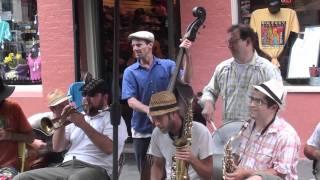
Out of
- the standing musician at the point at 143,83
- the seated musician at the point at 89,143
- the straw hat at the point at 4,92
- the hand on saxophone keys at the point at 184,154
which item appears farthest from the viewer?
the standing musician at the point at 143,83

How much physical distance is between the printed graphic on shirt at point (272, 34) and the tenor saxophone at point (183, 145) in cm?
362

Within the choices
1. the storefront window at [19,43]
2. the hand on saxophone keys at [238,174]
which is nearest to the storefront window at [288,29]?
the storefront window at [19,43]

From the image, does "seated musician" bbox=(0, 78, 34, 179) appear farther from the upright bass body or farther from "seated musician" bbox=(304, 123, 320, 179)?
"seated musician" bbox=(304, 123, 320, 179)

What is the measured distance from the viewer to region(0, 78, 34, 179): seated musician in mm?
4582

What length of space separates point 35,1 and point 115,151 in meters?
5.35

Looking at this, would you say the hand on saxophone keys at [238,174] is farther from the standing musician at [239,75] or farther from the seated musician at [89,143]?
the seated musician at [89,143]

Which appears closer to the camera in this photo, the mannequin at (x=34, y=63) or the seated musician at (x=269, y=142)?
the seated musician at (x=269, y=142)

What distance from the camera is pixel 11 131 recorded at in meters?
4.61

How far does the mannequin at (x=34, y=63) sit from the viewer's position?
28.9 ft

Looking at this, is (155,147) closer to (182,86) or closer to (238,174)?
(182,86)

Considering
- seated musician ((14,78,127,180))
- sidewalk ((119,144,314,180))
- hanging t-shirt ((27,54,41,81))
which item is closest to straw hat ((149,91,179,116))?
seated musician ((14,78,127,180))

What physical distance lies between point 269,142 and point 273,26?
12.7 ft

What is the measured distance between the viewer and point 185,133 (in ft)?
11.7

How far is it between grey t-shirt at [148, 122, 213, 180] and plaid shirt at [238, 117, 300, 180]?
284 millimetres
